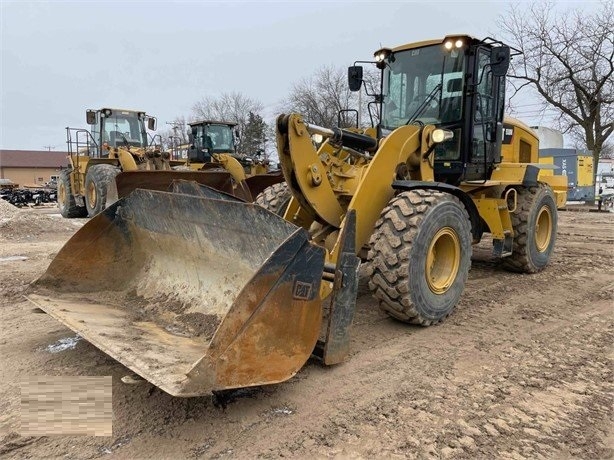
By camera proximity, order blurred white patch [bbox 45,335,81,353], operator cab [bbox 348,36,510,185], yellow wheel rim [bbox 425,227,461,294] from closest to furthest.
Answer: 1. blurred white patch [bbox 45,335,81,353]
2. yellow wheel rim [bbox 425,227,461,294]
3. operator cab [bbox 348,36,510,185]

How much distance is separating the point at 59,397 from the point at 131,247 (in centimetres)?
180

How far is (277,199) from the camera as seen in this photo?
544cm

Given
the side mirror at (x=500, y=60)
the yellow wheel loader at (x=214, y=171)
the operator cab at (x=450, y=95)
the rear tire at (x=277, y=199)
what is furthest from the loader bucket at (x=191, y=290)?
the side mirror at (x=500, y=60)

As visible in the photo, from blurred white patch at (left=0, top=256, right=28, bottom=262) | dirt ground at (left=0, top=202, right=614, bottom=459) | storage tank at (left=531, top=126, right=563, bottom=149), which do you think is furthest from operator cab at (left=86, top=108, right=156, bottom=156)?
storage tank at (left=531, top=126, right=563, bottom=149)

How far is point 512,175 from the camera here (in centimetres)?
620

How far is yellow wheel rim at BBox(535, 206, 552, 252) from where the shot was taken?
6.67 m

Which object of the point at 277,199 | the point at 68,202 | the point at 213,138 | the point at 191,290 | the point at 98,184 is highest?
the point at 213,138

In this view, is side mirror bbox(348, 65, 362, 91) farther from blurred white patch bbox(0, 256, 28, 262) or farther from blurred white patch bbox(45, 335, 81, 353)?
blurred white patch bbox(0, 256, 28, 262)

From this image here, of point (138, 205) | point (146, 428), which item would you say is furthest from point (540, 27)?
point (146, 428)

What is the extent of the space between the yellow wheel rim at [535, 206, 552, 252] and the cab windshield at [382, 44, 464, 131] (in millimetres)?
2404

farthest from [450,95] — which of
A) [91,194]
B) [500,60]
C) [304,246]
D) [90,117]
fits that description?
[90,117]

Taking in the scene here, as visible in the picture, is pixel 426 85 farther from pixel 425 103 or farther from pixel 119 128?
pixel 119 128

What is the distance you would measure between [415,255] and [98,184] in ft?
32.1

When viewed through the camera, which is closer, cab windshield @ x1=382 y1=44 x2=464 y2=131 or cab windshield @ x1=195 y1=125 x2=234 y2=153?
cab windshield @ x1=382 y1=44 x2=464 y2=131
